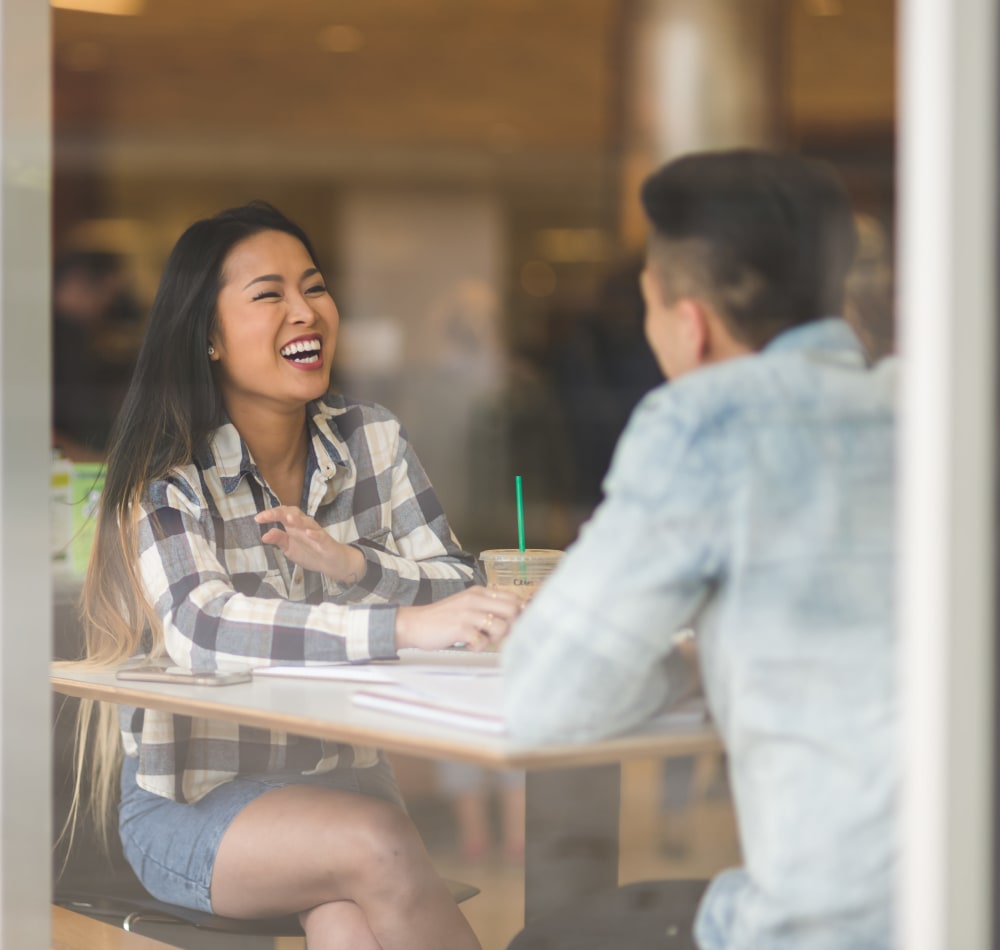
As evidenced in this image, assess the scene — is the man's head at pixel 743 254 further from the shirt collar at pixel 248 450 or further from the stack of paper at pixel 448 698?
the shirt collar at pixel 248 450

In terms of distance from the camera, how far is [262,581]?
4.99 ft

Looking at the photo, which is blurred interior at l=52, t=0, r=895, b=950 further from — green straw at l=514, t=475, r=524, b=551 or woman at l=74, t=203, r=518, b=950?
woman at l=74, t=203, r=518, b=950

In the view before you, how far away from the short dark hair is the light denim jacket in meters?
0.03

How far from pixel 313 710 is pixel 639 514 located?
34 cm

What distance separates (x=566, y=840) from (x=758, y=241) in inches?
27.0

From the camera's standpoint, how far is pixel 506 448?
4.50 metres

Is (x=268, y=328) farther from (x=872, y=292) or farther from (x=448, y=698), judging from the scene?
(x=872, y=292)

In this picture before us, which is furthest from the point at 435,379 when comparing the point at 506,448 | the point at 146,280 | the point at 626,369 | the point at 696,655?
the point at 696,655

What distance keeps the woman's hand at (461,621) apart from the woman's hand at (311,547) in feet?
0.59

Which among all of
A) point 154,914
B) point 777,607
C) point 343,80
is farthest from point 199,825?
point 343,80

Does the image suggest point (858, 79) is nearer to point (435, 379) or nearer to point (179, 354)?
point (179, 354)

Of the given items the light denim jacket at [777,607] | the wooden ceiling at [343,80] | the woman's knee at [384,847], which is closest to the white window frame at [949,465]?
the light denim jacket at [777,607]

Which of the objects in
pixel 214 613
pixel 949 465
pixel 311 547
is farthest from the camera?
pixel 311 547

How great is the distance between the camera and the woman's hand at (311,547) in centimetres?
153
